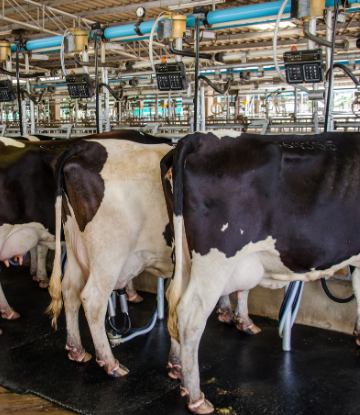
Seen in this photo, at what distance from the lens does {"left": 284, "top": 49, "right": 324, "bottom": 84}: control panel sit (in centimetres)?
399

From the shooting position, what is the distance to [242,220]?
2.42 m

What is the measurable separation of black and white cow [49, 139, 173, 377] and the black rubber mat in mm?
249

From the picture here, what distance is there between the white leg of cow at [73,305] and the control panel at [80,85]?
3.15 m

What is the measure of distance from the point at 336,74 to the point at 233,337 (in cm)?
928

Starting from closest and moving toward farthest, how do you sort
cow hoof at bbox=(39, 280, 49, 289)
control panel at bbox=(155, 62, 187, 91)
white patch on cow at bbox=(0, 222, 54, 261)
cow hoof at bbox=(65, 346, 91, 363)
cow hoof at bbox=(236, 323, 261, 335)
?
cow hoof at bbox=(65, 346, 91, 363) → cow hoof at bbox=(236, 323, 261, 335) → white patch on cow at bbox=(0, 222, 54, 261) → cow hoof at bbox=(39, 280, 49, 289) → control panel at bbox=(155, 62, 187, 91)

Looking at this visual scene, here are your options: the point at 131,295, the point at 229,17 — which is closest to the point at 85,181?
the point at 131,295

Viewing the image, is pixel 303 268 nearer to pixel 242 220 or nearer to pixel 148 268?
pixel 242 220

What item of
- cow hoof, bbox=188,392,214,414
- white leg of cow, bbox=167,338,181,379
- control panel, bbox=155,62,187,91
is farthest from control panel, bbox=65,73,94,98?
cow hoof, bbox=188,392,214,414

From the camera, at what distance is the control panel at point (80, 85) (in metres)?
5.67

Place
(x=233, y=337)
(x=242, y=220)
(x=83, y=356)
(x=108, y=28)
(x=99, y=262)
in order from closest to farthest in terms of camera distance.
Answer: (x=242, y=220)
(x=99, y=262)
(x=83, y=356)
(x=233, y=337)
(x=108, y=28)

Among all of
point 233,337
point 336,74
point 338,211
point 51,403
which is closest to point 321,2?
point 338,211

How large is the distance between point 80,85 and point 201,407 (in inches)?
177

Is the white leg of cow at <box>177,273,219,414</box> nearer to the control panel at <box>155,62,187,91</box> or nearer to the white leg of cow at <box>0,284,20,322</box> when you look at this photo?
the white leg of cow at <box>0,284,20,322</box>

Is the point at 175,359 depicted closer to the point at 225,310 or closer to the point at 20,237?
the point at 225,310
